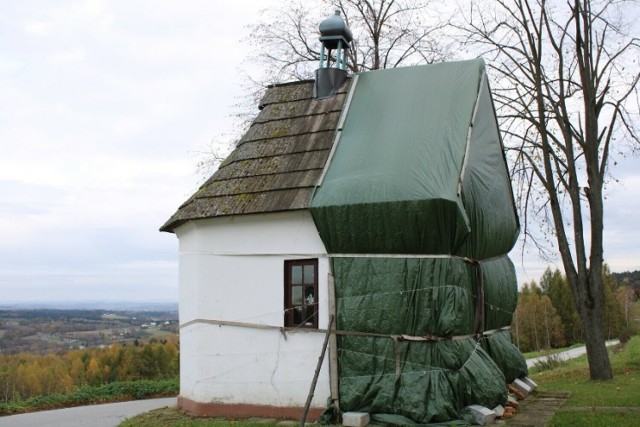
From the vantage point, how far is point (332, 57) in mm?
13664

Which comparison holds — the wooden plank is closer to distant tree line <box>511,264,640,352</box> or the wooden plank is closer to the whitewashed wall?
the whitewashed wall

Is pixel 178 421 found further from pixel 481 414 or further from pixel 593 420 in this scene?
pixel 593 420

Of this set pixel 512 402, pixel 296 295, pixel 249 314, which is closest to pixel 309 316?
pixel 296 295

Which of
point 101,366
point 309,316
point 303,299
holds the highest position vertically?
point 303,299

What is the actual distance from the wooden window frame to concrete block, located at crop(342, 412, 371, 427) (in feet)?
4.86

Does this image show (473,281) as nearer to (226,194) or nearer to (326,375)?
(326,375)

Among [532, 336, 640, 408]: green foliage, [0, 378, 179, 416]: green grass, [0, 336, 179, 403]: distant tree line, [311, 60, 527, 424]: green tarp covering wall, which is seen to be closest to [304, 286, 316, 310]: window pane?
[311, 60, 527, 424]: green tarp covering wall

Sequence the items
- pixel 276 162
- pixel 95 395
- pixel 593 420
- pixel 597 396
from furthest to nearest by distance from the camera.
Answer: pixel 95 395 → pixel 597 396 → pixel 276 162 → pixel 593 420

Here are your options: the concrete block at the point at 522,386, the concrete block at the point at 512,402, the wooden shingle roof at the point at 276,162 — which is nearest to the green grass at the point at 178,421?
the wooden shingle roof at the point at 276,162

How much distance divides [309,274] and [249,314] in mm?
1249

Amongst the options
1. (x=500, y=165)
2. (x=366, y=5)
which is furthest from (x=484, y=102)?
(x=366, y=5)

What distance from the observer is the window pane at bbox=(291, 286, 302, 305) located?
414 inches

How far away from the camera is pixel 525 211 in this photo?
15.9 metres

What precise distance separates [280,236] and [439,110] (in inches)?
134
